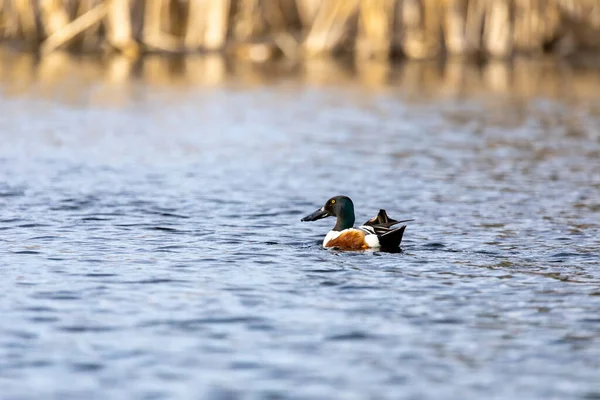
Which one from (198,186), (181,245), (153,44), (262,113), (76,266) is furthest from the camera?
(153,44)

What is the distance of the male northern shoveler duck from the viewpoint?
11938mm

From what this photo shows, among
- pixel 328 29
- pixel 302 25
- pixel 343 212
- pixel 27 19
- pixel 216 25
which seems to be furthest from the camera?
pixel 302 25

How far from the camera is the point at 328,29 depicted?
35.6 m

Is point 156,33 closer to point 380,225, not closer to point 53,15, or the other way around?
point 53,15

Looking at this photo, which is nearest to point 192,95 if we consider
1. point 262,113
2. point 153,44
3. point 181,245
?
point 262,113

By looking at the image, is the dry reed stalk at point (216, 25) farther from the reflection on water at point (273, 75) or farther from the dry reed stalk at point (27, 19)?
the dry reed stalk at point (27, 19)

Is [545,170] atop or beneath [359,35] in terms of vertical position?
beneath

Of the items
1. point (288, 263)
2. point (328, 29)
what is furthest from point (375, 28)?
point (288, 263)

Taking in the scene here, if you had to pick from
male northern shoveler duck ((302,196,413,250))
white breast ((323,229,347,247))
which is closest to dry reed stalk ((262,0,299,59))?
male northern shoveler duck ((302,196,413,250))

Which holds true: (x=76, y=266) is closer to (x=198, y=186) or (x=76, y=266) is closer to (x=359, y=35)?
(x=198, y=186)

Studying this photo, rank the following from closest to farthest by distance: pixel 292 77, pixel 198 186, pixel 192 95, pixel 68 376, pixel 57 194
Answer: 1. pixel 68 376
2. pixel 57 194
3. pixel 198 186
4. pixel 192 95
5. pixel 292 77

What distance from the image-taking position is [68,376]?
25.2ft

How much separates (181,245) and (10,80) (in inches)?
704

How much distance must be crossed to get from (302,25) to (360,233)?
26.2m
